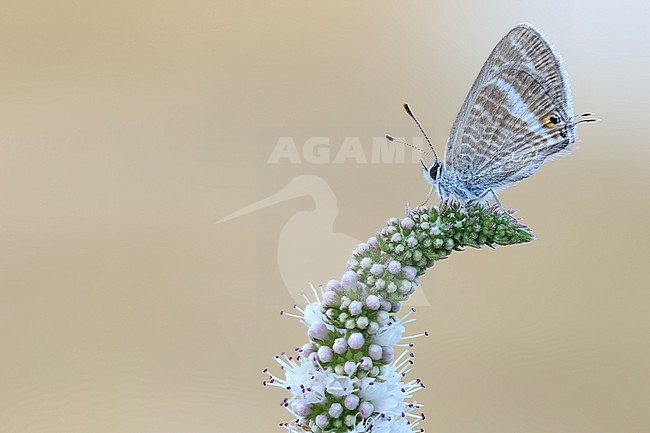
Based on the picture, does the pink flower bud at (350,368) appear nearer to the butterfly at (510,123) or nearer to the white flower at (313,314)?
the white flower at (313,314)

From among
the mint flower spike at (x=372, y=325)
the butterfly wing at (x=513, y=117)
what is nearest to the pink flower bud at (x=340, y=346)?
the mint flower spike at (x=372, y=325)

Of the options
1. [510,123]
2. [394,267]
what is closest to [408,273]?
[394,267]

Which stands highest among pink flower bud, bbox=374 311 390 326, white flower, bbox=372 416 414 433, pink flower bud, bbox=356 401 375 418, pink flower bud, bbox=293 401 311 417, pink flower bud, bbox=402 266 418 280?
pink flower bud, bbox=402 266 418 280

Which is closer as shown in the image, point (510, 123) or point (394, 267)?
point (394, 267)

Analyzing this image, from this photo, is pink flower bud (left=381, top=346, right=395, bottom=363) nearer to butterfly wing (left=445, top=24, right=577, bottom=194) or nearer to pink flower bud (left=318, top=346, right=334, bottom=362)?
pink flower bud (left=318, top=346, right=334, bottom=362)

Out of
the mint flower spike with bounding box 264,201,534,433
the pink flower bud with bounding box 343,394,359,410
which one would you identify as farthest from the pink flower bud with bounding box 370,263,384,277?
the pink flower bud with bounding box 343,394,359,410

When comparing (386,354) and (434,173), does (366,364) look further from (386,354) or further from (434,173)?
(434,173)

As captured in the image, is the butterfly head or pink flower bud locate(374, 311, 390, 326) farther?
the butterfly head
